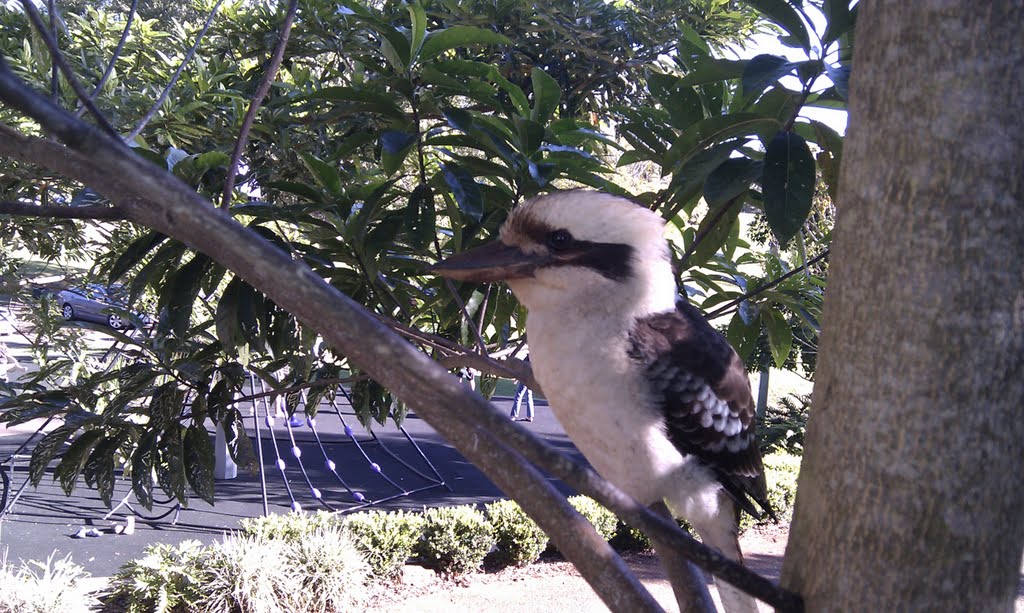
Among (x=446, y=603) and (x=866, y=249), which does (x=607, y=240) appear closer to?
(x=866, y=249)

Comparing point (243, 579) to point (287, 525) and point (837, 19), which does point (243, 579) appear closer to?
point (287, 525)

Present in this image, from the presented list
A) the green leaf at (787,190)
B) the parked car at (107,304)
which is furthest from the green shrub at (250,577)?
the green leaf at (787,190)

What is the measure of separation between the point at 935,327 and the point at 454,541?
723 centimetres

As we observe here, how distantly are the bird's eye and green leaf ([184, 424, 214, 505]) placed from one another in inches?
56.0

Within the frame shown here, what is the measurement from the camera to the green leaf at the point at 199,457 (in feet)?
7.82

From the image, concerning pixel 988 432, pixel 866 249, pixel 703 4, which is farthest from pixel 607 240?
pixel 703 4

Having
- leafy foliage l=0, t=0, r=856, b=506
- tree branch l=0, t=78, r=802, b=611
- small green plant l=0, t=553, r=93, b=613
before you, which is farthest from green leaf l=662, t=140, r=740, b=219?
small green plant l=0, t=553, r=93, b=613

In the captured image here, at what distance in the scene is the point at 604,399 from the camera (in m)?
1.42

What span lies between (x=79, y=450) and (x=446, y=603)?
517cm

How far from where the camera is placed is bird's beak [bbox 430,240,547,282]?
4.53 ft

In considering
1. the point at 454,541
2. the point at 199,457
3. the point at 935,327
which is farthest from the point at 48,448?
the point at 454,541

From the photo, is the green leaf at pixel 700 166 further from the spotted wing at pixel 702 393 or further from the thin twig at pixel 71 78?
the thin twig at pixel 71 78

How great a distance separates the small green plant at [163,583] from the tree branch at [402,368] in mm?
6018

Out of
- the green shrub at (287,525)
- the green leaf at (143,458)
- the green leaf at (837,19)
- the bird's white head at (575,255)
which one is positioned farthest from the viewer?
the green shrub at (287,525)
